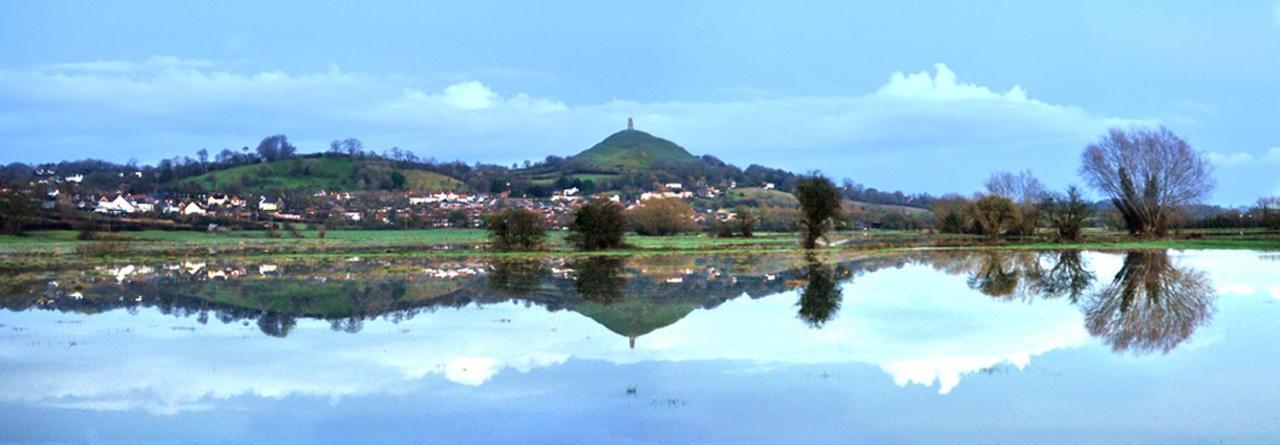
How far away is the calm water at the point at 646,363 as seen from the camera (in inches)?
382

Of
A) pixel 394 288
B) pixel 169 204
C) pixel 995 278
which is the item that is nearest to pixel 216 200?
pixel 169 204

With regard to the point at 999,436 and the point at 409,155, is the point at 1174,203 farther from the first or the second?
the point at 409,155

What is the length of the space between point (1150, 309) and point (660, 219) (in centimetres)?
6340

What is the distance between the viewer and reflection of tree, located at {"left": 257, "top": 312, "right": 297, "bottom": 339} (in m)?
17.4

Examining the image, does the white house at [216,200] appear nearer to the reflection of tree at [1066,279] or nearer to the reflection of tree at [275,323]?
the reflection of tree at [1066,279]

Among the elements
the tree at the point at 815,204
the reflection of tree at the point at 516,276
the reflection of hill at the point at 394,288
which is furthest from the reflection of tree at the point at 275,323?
the tree at the point at 815,204

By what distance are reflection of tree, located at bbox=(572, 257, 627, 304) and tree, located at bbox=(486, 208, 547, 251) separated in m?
9.08

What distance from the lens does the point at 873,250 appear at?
162ft

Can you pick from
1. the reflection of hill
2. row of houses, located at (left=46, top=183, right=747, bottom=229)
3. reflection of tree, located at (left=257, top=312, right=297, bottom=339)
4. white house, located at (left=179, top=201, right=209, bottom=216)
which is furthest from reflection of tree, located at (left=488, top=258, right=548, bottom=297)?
white house, located at (left=179, top=201, right=209, bottom=216)

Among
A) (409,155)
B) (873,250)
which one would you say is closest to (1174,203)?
(873,250)

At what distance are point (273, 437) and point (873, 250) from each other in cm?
4245

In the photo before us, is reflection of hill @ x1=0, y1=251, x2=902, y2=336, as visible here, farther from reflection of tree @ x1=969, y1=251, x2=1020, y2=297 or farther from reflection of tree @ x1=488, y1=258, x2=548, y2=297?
reflection of tree @ x1=969, y1=251, x2=1020, y2=297

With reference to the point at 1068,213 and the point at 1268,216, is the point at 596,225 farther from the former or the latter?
the point at 1268,216

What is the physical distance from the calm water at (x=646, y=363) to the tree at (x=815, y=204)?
26244mm
